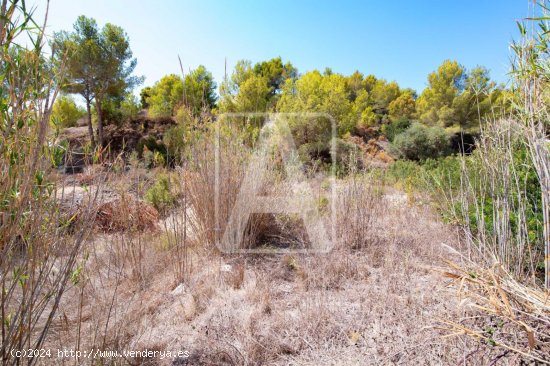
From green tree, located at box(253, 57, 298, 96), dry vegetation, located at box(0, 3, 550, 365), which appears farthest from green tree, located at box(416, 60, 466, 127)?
dry vegetation, located at box(0, 3, 550, 365)

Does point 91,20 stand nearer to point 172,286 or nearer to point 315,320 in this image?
point 172,286

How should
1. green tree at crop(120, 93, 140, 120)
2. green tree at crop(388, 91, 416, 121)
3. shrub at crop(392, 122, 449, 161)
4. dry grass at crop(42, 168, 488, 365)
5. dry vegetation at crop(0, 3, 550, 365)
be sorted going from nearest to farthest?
dry vegetation at crop(0, 3, 550, 365) → dry grass at crop(42, 168, 488, 365) → shrub at crop(392, 122, 449, 161) → green tree at crop(120, 93, 140, 120) → green tree at crop(388, 91, 416, 121)

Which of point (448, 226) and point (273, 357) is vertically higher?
point (448, 226)

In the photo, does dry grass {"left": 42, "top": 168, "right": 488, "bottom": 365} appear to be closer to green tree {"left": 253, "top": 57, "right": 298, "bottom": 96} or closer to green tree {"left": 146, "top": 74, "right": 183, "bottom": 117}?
green tree {"left": 146, "top": 74, "right": 183, "bottom": 117}

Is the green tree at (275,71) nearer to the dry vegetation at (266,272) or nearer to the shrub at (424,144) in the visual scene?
the shrub at (424,144)

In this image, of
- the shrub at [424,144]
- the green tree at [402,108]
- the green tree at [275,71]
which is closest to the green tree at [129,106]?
the green tree at [275,71]

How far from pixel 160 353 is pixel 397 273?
1580mm

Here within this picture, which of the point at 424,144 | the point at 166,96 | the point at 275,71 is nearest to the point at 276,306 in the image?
the point at 424,144

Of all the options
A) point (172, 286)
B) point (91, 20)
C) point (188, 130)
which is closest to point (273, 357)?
point (172, 286)

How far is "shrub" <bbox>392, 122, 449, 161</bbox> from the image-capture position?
1107 cm

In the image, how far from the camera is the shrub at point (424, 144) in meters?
11.1

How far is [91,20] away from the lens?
10781 mm

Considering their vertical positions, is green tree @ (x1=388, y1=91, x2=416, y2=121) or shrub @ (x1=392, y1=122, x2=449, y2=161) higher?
green tree @ (x1=388, y1=91, x2=416, y2=121)

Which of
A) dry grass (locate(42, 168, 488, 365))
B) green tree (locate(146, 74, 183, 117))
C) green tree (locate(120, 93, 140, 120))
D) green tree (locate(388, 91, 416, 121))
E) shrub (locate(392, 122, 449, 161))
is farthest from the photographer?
green tree (locate(388, 91, 416, 121))
